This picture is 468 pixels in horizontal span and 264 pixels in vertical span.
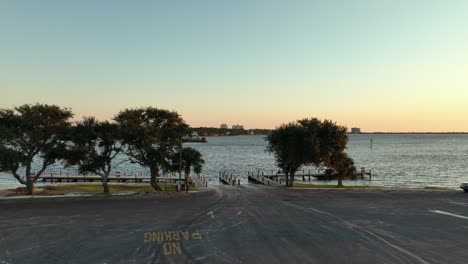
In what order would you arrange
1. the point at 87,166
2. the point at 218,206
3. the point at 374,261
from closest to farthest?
the point at 374,261 < the point at 218,206 < the point at 87,166

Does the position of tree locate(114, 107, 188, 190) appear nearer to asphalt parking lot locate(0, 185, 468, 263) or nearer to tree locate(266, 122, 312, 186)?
asphalt parking lot locate(0, 185, 468, 263)

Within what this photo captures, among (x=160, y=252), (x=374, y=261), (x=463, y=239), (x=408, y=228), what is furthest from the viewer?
(x=408, y=228)

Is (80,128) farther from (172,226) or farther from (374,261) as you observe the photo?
(374,261)

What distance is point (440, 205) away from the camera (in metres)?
31.1

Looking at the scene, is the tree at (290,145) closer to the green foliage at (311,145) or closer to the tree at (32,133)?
the green foliage at (311,145)

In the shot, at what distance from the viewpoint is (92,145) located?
139 ft

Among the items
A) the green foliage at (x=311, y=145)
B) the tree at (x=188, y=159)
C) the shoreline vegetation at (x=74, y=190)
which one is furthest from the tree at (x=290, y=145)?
the shoreline vegetation at (x=74, y=190)

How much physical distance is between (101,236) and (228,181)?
2108 inches

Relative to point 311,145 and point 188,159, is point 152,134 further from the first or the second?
point 311,145

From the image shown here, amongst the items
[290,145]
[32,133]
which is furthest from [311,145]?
[32,133]

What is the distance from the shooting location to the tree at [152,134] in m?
43.7

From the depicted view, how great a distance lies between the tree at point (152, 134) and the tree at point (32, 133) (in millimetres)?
6927

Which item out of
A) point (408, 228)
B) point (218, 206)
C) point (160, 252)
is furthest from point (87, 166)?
point (408, 228)

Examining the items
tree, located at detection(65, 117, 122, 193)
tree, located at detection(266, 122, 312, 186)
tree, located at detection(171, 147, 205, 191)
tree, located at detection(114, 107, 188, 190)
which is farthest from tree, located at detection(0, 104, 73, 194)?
tree, located at detection(266, 122, 312, 186)
